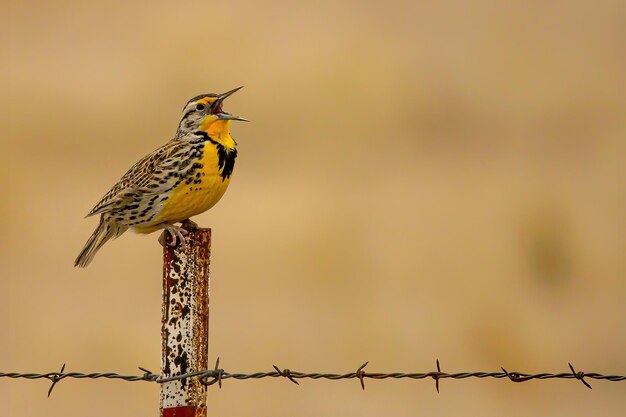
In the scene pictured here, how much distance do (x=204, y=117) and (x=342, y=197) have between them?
904cm

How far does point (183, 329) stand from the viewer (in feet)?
16.1

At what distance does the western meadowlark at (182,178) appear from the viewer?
5.80 m

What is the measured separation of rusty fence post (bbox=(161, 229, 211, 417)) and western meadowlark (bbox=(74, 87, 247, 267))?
81 centimetres

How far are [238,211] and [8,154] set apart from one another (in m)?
2.81

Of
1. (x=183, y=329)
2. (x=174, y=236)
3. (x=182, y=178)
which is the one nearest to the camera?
(x=183, y=329)

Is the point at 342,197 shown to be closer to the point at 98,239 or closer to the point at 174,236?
the point at 98,239

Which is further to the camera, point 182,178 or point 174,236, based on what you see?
point 182,178

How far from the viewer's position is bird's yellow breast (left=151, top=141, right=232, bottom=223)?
19.0ft

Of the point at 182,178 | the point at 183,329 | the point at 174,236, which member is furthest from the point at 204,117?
the point at 183,329

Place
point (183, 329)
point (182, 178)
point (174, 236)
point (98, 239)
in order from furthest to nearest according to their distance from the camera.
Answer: point (98, 239) < point (182, 178) < point (174, 236) < point (183, 329)

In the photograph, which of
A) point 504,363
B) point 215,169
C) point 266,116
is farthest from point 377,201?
point 215,169

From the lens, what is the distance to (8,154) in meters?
16.0

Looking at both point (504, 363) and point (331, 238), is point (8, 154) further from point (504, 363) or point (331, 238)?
point (504, 363)

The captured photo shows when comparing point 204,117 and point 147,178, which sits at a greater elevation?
point 204,117
